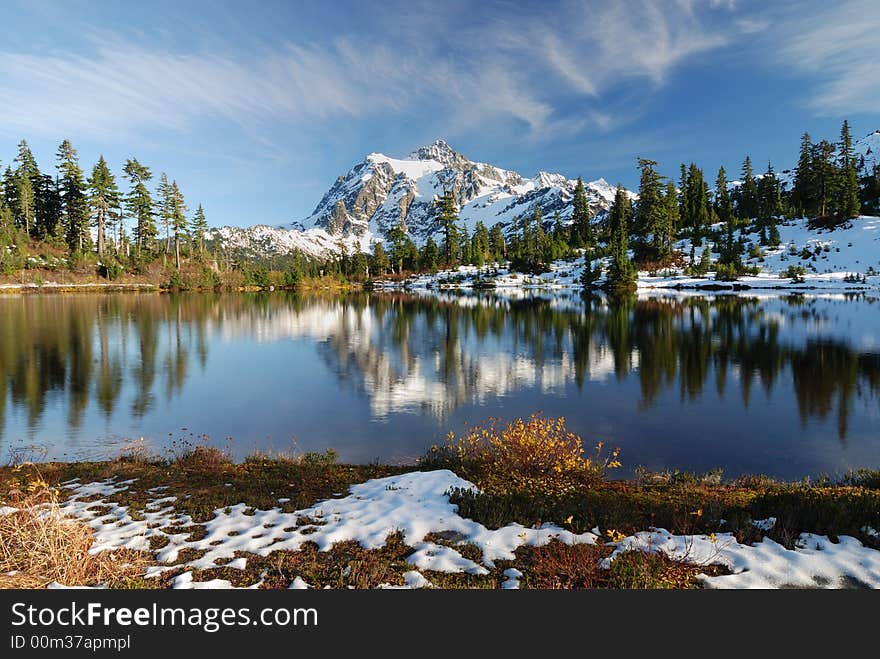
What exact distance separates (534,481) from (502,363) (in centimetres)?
1837

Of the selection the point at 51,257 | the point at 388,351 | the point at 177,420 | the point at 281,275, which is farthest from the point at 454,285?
the point at 177,420

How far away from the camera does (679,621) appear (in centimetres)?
487

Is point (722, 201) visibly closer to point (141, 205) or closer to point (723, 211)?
point (723, 211)

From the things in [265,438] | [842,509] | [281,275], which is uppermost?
[281,275]

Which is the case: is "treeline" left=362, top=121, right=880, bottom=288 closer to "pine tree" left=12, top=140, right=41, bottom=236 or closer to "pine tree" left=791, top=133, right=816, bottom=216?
"pine tree" left=791, top=133, right=816, bottom=216

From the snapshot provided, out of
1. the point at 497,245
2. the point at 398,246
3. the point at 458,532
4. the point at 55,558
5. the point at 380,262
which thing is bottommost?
the point at 458,532

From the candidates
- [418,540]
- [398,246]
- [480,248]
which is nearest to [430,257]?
[398,246]

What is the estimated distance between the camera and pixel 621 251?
101 metres

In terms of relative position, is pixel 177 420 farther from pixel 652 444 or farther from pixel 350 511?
pixel 652 444

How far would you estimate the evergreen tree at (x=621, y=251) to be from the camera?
95.9 metres

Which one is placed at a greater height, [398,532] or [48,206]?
[48,206]

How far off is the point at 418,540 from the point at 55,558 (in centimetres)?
459

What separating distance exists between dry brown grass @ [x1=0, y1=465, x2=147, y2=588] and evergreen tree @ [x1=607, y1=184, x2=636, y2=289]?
323ft

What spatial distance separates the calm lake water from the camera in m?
15.2
